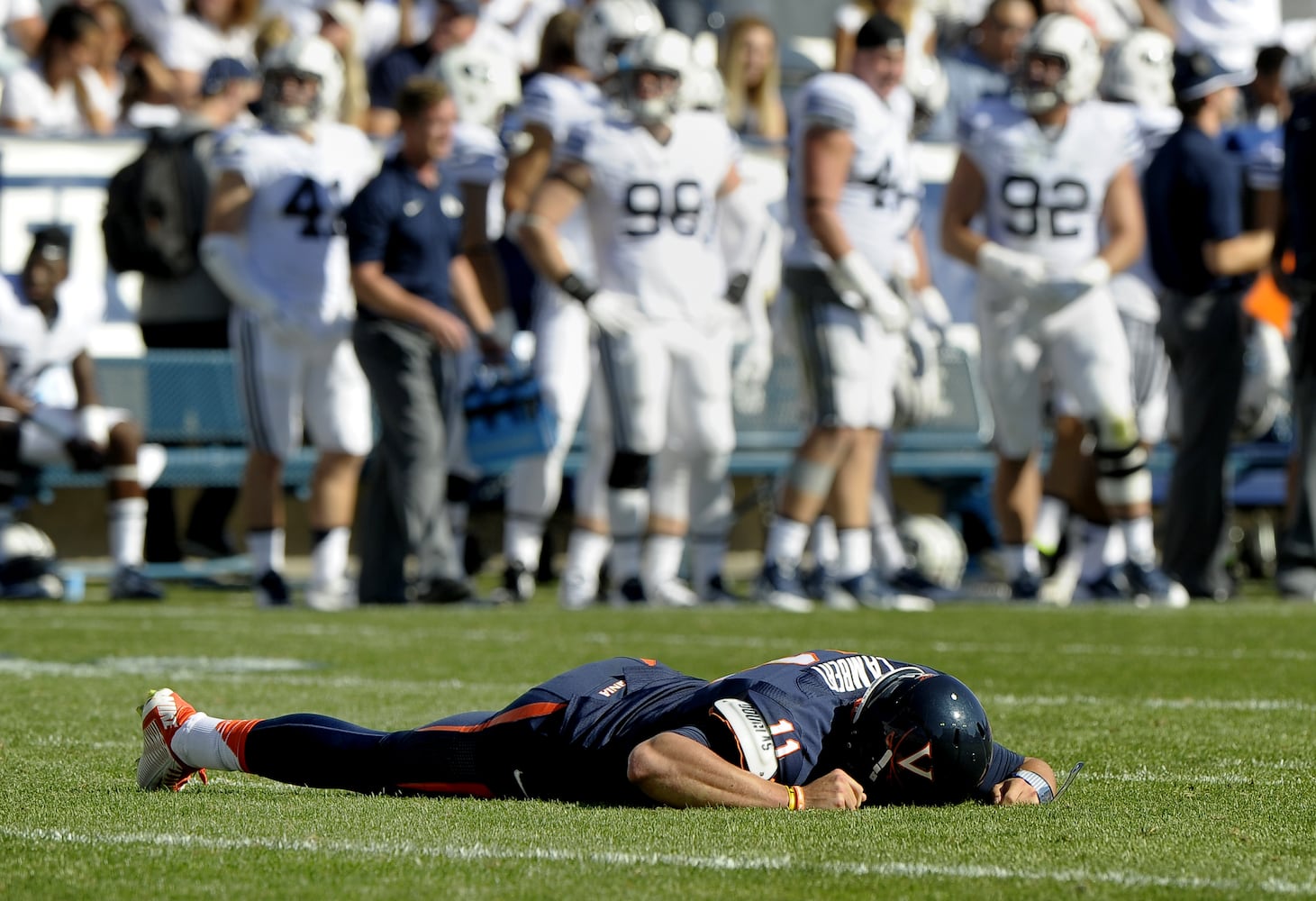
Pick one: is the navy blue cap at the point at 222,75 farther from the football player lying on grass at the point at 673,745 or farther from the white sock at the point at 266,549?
the football player lying on grass at the point at 673,745

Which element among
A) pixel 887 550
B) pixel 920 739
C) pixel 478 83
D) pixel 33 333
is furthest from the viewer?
pixel 478 83

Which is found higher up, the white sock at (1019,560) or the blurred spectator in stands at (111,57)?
the blurred spectator in stands at (111,57)

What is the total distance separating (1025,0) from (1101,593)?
4.31m

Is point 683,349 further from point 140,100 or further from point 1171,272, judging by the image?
point 140,100

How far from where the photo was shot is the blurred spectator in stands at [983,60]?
1341 centimetres

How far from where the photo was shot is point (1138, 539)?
10477 mm

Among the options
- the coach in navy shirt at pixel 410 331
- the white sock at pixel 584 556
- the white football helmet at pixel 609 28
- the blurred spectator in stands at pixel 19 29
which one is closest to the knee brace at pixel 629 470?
the white sock at pixel 584 556

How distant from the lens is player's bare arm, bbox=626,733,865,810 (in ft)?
14.1

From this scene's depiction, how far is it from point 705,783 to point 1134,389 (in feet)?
Result: 23.5

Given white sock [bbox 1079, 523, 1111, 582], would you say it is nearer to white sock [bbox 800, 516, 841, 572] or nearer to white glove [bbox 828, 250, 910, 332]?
white sock [bbox 800, 516, 841, 572]

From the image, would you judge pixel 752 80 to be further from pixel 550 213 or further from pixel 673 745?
pixel 673 745

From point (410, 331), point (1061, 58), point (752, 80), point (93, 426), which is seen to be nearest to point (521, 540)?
point (410, 331)

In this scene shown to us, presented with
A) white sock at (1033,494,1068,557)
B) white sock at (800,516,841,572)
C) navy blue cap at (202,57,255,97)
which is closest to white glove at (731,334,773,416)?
white sock at (800,516,841,572)

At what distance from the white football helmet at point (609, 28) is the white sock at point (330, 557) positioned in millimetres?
2501
